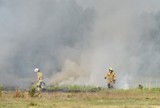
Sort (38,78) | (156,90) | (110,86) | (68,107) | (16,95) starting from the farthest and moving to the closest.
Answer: (110,86), (156,90), (38,78), (16,95), (68,107)

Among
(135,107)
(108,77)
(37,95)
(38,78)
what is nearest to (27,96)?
(37,95)

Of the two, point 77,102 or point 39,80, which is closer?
point 77,102

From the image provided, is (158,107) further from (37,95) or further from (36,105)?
(37,95)

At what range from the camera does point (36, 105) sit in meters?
32.2

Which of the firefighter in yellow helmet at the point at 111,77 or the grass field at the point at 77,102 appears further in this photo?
the firefighter in yellow helmet at the point at 111,77

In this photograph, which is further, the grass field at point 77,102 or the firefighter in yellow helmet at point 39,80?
the firefighter in yellow helmet at point 39,80

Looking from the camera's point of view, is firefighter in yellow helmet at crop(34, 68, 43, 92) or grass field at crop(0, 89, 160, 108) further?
firefighter in yellow helmet at crop(34, 68, 43, 92)

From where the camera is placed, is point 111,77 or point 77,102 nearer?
point 77,102

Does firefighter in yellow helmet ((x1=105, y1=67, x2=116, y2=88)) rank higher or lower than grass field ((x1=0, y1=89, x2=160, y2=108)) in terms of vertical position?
higher

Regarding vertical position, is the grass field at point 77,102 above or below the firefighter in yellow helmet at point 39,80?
below

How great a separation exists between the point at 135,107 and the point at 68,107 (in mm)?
4875

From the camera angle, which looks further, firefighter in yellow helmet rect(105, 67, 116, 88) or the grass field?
firefighter in yellow helmet rect(105, 67, 116, 88)

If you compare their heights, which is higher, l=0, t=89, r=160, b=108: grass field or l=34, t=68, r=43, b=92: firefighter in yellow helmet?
l=34, t=68, r=43, b=92: firefighter in yellow helmet

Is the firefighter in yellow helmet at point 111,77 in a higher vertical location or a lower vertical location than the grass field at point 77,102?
higher
